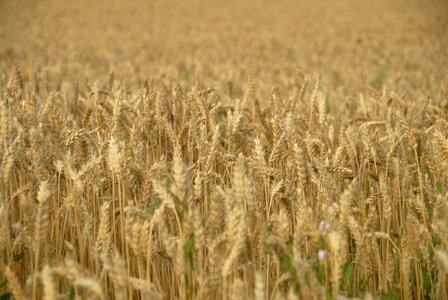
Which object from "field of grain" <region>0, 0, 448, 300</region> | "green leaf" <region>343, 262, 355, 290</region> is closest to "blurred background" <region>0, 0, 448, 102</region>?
"field of grain" <region>0, 0, 448, 300</region>

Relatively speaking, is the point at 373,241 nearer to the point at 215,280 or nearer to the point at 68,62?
the point at 215,280

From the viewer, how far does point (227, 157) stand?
229 centimetres

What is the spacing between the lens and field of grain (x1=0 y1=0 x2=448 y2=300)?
4.79 feet

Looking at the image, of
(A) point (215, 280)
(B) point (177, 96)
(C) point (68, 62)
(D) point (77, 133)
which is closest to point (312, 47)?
(C) point (68, 62)

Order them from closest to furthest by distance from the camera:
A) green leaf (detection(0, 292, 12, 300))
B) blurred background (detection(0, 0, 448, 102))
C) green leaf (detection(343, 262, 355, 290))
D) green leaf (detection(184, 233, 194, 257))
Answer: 1. green leaf (detection(184, 233, 194, 257))
2. green leaf (detection(343, 262, 355, 290))
3. green leaf (detection(0, 292, 12, 300))
4. blurred background (detection(0, 0, 448, 102))

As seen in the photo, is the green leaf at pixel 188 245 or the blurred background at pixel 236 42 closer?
the green leaf at pixel 188 245

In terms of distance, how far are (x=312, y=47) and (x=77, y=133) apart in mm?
7930

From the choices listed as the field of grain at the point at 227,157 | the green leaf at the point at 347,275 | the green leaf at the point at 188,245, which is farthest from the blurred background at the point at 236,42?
the green leaf at the point at 188,245

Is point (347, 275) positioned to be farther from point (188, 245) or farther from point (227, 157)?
point (227, 157)

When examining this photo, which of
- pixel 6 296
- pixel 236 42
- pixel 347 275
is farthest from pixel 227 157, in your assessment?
pixel 236 42

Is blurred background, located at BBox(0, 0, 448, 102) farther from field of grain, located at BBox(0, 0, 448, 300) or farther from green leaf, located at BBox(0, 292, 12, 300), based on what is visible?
green leaf, located at BBox(0, 292, 12, 300)

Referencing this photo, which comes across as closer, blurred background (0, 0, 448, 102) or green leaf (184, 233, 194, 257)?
green leaf (184, 233, 194, 257)

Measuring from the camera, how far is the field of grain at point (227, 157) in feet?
4.79

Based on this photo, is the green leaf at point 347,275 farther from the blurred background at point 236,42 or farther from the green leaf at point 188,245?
the blurred background at point 236,42
